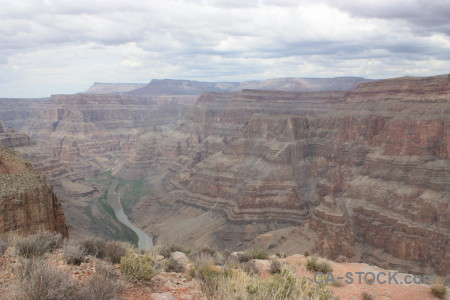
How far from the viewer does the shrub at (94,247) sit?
1384cm

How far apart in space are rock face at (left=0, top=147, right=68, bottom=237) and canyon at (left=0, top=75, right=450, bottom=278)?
2802 cm

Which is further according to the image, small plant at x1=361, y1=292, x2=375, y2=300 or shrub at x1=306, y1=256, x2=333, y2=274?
shrub at x1=306, y1=256, x2=333, y2=274

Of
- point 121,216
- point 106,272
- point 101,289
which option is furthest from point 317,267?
point 121,216

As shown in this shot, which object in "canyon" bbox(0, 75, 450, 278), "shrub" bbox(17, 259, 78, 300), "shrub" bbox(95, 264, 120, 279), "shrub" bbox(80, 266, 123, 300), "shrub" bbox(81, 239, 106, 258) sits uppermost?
"shrub" bbox(17, 259, 78, 300)

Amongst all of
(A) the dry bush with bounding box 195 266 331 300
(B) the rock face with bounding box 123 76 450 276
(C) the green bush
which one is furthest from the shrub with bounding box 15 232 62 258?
(B) the rock face with bounding box 123 76 450 276

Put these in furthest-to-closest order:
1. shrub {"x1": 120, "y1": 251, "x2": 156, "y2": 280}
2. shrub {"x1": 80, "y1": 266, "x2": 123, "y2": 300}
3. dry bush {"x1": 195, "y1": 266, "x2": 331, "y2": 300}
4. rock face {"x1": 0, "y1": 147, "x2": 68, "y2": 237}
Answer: rock face {"x1": 0, "y1": 147, "x2": 68, "y2": 237} → shrub {"x1": 120, "y1": 251, "x2": 156, "y2": 280} → dry bush {"x1": 195, "y1": 266, "x2": 331, "y2": 300} → shrub {"x1": 80, "y1": 266, "x2": 123, "y2": 300}

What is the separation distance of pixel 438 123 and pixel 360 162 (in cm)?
1438

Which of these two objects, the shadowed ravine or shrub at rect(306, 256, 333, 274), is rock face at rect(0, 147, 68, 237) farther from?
the shadowed ravine

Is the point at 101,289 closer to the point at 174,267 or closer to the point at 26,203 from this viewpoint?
the point at 174,267

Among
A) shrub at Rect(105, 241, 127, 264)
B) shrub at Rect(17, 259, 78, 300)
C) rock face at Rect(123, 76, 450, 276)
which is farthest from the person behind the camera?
rock face at Rect(123, 76, 450, 276)

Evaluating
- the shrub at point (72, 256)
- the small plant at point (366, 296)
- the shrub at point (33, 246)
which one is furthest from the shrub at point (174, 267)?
the small plant at point (366, 296)

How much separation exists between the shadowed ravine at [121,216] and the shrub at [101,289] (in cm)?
4515

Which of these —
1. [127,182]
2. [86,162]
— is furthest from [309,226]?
[86,162]

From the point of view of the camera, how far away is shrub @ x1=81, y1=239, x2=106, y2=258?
13844 mm
